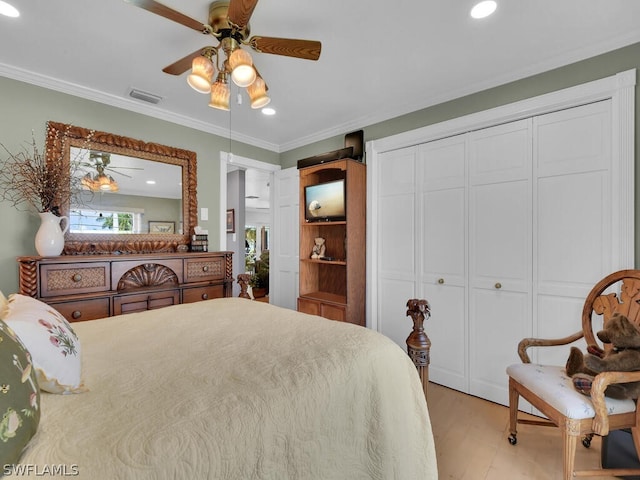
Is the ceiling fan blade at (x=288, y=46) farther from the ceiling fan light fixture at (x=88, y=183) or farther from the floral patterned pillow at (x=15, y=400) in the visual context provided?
the ceiling fan light fixture at (x=88, y=183)

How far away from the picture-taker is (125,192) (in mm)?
2725

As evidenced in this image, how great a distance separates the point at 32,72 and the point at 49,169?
0.73 meters

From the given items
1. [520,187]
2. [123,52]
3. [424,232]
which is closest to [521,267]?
[520,187]

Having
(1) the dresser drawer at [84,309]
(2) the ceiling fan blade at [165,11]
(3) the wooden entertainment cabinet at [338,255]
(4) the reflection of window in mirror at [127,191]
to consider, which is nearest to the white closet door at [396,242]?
(3) the wooden entertainment cabinet at [338,255]

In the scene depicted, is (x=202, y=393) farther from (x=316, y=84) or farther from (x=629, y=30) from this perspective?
(x=629, y=30)

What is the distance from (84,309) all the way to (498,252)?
3.23 m

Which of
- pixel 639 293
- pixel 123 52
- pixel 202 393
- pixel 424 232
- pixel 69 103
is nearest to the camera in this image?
pixel 202 393

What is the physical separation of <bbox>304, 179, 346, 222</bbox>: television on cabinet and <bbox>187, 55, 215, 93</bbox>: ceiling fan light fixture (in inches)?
67.9

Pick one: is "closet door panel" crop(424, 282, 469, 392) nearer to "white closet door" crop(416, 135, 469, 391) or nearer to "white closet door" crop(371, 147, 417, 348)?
"white closet door" crop(416, 135, 469, 391)

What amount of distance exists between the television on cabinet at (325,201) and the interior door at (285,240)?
36 cm

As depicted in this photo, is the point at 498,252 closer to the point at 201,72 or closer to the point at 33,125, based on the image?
the point at 201,72

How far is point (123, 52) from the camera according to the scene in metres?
2.00

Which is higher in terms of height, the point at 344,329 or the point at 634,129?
the point at 634,129

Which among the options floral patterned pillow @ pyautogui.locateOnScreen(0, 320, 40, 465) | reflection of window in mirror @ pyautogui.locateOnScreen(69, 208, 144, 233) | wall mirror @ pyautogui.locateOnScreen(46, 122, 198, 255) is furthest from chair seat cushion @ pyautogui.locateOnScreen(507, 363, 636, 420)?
reflection of window in mirror @ pyautogui.locateOnScreen(69, 208, 144, 233)
